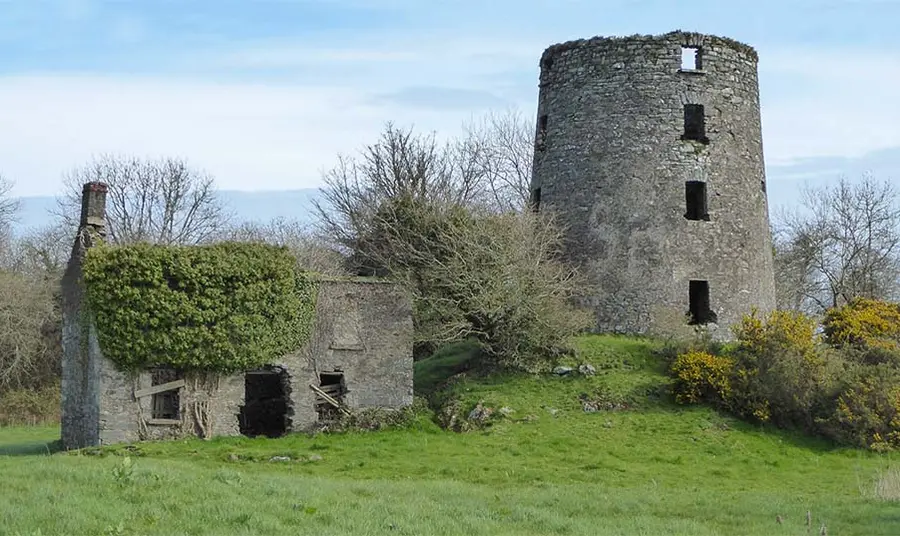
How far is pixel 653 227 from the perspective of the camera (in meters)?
33.1

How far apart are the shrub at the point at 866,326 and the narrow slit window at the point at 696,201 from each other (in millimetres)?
4399

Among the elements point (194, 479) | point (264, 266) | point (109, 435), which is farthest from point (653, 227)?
point (194, 479)

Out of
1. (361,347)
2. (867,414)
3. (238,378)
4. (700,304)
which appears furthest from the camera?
(700,304)

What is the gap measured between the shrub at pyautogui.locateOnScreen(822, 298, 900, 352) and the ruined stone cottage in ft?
35.5

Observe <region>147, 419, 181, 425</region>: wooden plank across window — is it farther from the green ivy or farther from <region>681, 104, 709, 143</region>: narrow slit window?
<region>681, 104, 709, 143</region>: narrow slit window

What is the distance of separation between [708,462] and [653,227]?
9549 mm

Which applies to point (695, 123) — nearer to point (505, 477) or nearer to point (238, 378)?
point (238, 378)

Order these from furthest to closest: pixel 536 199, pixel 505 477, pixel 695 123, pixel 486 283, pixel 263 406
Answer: pixel 536 199
pixel 695 123
pixel 263 406
pixel 486 283
pixel 505 477

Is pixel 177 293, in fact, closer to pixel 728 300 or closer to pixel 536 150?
pixel 536 150

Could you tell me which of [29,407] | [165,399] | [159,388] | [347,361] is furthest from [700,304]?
[29,407]

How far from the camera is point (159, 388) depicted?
Answer: 27469mm

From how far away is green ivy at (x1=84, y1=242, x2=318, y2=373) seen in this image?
27203 millimetres

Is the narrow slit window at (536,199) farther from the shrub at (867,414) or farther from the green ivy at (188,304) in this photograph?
the shrub at (867,414)

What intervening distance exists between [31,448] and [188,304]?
6096mm
